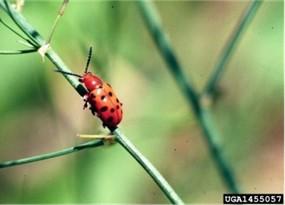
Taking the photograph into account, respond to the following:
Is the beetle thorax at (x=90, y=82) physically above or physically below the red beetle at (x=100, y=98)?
above

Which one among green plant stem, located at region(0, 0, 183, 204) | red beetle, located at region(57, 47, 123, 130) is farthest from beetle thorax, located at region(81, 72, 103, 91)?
green plant stem, located at region(0, 0, 183, 204)

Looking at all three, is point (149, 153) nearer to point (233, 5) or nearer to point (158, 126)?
point (158, 126)

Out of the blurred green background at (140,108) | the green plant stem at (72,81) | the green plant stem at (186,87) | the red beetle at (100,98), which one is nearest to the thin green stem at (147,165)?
the green plant stem at (72,81)

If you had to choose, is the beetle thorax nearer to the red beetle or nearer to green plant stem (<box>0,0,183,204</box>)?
the red beetle

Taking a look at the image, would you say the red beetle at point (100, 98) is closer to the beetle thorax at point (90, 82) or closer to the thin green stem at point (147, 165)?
the beetle thorax at point (90, 82)

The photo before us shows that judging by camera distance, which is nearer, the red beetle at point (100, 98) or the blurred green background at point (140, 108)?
the red beetle at point (100, 98)

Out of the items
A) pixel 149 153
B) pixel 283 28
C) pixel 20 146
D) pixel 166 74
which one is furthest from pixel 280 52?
pixel 20 146
